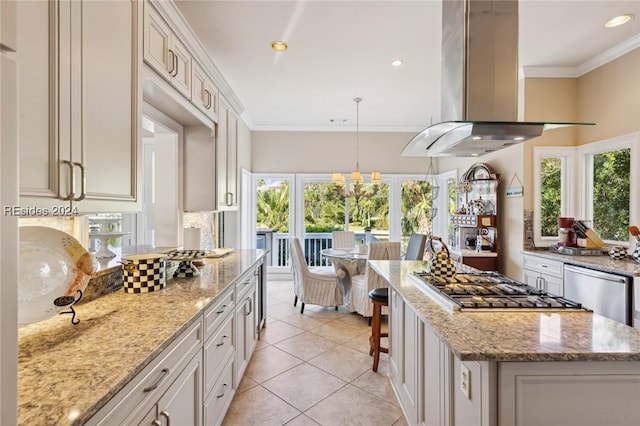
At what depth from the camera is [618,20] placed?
270cm

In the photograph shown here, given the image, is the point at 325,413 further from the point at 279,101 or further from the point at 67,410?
the point at 279,101

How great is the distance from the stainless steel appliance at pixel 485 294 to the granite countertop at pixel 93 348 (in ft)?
4.04

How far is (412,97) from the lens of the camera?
176 inches

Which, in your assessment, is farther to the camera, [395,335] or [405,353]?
[395,335]

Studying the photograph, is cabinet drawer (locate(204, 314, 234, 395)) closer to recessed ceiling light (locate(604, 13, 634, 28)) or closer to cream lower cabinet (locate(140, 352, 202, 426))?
cream lower cabinet (locate(140, 352, 202, 426))

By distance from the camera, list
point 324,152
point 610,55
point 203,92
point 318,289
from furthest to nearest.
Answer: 1. point 324,152
2. point 318,289
3. point 610,55
4. point 203,92

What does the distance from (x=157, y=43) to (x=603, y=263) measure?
3.90 metres

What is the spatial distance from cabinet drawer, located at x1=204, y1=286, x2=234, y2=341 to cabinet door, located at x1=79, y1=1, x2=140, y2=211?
694 millimetres

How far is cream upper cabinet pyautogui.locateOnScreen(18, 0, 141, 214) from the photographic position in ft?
3.56

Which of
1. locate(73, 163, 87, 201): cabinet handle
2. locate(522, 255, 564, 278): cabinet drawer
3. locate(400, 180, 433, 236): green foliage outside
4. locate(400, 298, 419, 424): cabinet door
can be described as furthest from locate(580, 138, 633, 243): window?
locate(73, 163, 87, 201): cabinet handle

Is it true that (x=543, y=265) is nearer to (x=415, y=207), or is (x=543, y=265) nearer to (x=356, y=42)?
(x=356, y=42)

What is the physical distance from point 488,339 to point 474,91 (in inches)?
54.5

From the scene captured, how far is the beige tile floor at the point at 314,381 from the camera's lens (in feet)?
7.34

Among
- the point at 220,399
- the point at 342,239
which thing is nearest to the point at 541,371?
the point at 220,399
